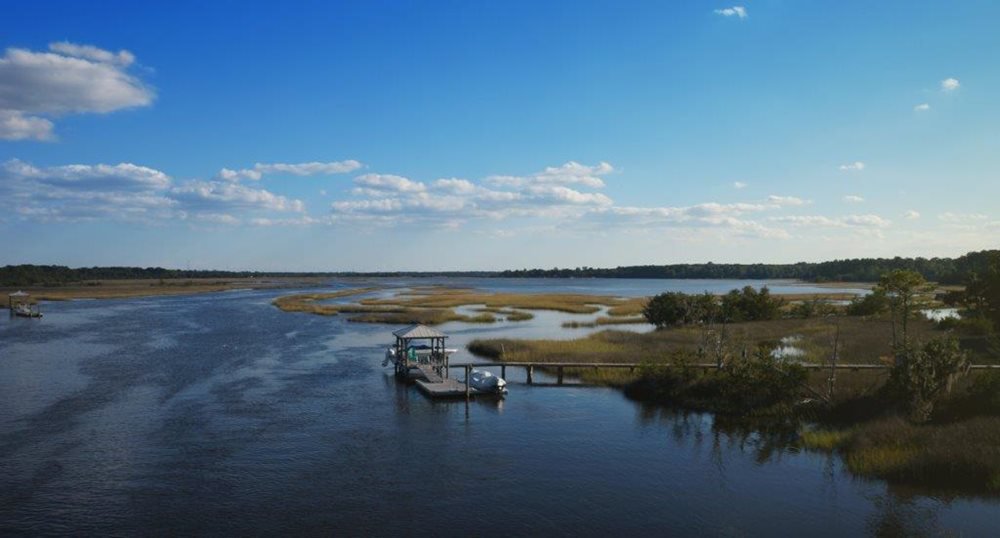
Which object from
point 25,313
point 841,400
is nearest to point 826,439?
point 841,400

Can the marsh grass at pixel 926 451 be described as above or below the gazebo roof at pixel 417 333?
below

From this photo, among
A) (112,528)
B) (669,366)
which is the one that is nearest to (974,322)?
(669,366)

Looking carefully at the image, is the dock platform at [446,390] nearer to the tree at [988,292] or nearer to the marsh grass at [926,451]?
the marsh grass at [926,451]

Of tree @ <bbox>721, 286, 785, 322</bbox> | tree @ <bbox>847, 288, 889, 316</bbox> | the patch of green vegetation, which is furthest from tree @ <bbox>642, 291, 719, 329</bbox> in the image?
the patch of green vegetation

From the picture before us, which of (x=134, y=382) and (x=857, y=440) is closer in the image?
(x=857, y=440)

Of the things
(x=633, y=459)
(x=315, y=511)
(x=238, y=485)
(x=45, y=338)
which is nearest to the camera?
(x=315, y=511)

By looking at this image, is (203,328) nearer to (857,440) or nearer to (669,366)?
(669,366)

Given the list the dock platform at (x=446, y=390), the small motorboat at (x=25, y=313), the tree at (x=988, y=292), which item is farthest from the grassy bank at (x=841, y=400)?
the small motorboat at (x=25, y=313)

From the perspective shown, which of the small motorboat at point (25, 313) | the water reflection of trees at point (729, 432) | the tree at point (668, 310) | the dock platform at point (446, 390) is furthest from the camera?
the small motorboat at point (25, 313)

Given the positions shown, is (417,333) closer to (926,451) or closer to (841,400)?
(841,400)
